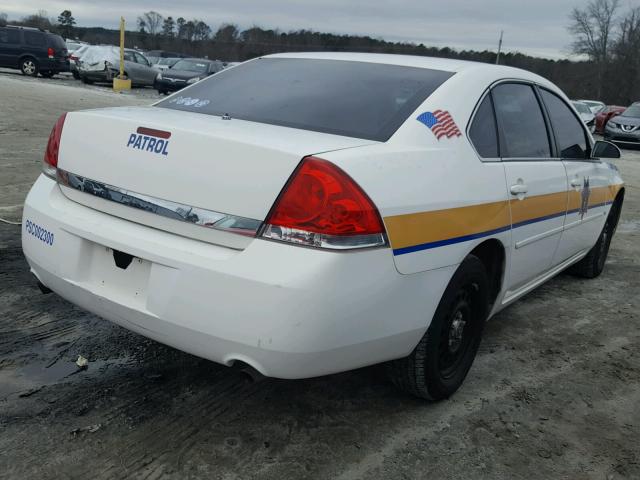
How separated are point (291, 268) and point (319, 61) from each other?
170 centimetres

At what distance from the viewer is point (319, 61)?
11.5 ft

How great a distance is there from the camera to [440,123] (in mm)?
2811

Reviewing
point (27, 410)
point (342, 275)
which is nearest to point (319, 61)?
point (342, 275)

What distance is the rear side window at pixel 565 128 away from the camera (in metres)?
4.03

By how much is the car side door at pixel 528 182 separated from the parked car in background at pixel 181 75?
20036mm

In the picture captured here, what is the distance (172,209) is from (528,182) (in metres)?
1.90

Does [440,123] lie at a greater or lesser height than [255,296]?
greater

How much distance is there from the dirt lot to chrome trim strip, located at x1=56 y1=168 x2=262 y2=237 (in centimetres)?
89

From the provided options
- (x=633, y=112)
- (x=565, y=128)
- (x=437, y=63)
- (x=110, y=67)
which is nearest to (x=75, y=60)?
(x=110, y=67)

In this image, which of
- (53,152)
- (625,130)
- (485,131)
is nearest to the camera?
(53,152)

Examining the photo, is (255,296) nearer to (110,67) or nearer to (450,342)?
(450,342)

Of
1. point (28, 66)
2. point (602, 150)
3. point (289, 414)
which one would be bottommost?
point (289, 414)

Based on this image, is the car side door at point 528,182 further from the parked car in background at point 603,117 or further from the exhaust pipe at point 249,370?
the parked car in background at point 603,117

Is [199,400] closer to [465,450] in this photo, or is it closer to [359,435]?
[359,435]
